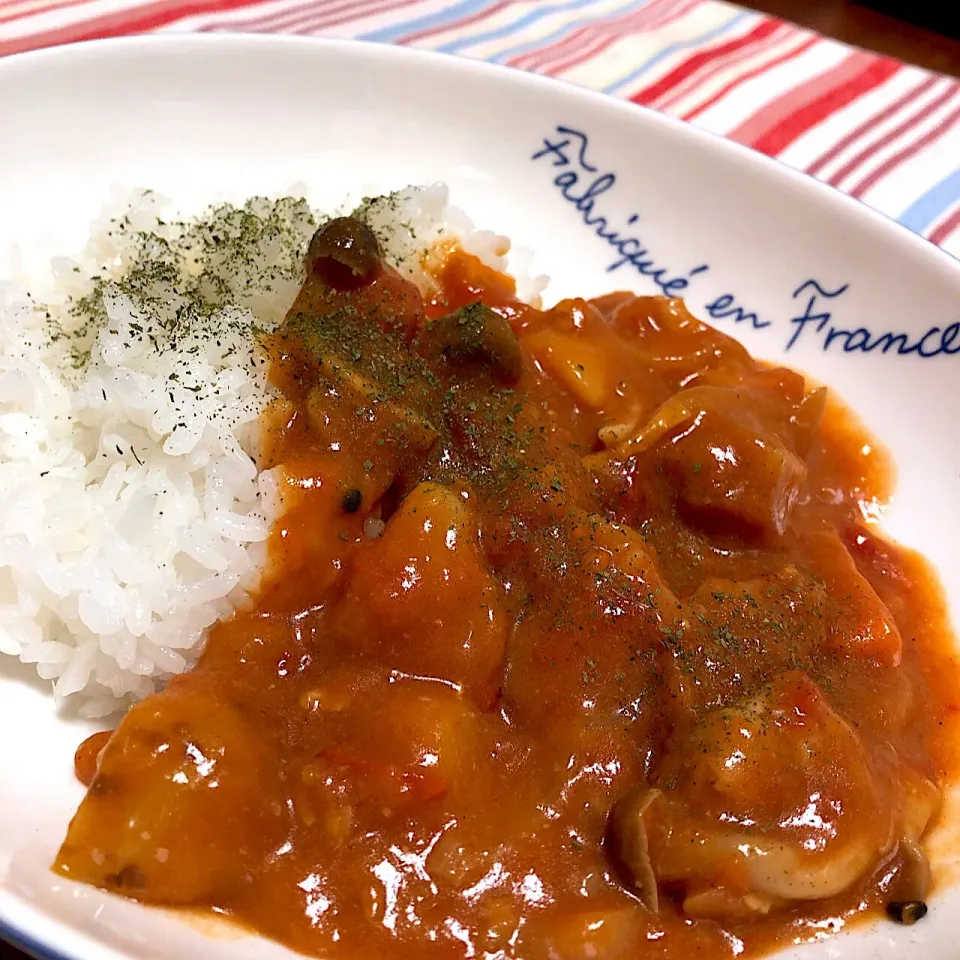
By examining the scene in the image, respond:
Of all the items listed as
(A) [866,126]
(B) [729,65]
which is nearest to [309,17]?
(B) [729,65]

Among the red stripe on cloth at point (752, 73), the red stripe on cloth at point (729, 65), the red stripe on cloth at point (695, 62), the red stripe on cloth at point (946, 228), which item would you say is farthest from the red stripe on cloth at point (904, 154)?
the red stripe on cloth at point (695, 62)

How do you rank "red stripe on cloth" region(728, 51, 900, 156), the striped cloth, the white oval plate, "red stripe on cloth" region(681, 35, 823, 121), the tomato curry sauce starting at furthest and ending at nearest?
"red stripe on cloth" region(681, 35, 823, 121) < "red stripe on cloth" region(728, 51, 900, 156) < the striped cloth < the white oval plate < the tomato curry sauce

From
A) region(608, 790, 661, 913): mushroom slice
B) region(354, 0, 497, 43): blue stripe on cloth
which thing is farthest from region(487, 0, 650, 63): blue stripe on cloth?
region(608, 790, 661, 913): mushroom slice

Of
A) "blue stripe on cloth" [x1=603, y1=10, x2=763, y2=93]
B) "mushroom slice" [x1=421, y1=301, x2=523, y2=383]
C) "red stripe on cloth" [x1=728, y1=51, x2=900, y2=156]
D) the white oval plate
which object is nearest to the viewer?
"mushroom slice" [x1=421, y1=301, x2=523, y2=383]

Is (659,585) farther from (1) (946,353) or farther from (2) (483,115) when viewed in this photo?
(2) (483,115)

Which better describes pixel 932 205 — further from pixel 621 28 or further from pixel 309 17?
pixel 309 17

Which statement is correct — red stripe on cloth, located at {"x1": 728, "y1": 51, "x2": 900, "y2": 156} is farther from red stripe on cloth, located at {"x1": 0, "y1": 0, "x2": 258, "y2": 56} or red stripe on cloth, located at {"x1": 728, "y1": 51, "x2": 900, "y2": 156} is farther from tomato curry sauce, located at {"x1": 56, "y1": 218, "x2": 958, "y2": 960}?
red stripe on cloth, located at {"x1": 0, "y1": 0, "x2": 258, "y2": 56}

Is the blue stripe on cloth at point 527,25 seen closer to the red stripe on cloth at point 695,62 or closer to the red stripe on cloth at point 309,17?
the red stripe on cloth at point 309,17
